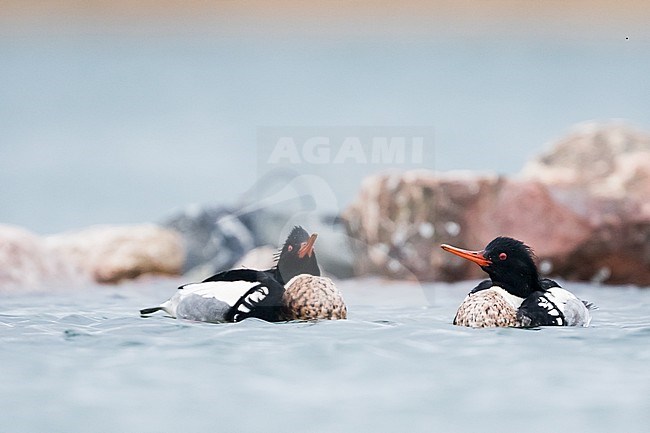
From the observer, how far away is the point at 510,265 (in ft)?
10.1

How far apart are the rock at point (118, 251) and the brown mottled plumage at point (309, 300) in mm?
2283

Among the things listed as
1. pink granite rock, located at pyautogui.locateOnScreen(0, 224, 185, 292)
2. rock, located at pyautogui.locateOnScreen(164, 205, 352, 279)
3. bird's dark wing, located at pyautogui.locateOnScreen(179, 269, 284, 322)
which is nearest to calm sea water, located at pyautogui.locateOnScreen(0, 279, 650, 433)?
bird's dark wing, located at pyautogui.locateOnScreen(179, 269, 284, 322)

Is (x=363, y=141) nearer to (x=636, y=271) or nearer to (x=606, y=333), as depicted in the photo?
(x=606, y=333)

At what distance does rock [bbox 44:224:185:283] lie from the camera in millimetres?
5168

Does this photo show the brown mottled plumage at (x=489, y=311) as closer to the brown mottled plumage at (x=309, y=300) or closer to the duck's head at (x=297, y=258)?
the brown mottled plumage at (x=309, y=300)

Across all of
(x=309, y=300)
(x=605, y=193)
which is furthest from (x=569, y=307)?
(x=605, y=193)

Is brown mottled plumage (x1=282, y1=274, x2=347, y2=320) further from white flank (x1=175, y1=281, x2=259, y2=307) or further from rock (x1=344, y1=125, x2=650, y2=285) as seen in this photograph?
rock (x1=344, y1=125, x2=650, y2=285)

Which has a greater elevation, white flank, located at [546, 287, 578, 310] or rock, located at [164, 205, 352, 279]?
rock, located at [164, 205, 352, 279]

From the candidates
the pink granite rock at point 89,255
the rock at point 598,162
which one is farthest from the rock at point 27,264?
the rock at point 598,162

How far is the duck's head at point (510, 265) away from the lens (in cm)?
306

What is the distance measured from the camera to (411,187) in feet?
16.5

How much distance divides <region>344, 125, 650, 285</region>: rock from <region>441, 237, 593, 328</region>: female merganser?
1.73 m

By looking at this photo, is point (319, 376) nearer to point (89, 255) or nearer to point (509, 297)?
point (509, 297)

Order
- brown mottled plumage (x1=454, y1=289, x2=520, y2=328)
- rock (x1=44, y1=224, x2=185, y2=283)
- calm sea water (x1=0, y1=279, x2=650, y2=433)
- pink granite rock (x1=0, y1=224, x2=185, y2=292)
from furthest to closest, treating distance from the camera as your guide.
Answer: rock (x1=44, y1=224, x2=185, y2=283) → pink granite rock (x1=0, y1=224, x2=185, y2=292) → brown mottled plumage (x1=454, y1=289, x2=520, y2=328) → calm sea water (x1=0, y1=279, x2=650, y2=433)
